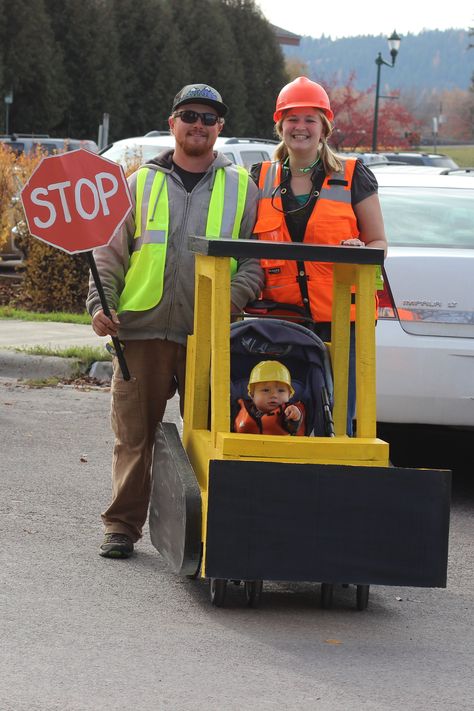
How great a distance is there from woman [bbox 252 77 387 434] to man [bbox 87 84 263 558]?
105 millimetres

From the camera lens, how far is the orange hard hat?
5.44m

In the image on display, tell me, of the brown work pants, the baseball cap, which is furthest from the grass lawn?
the baseball cap

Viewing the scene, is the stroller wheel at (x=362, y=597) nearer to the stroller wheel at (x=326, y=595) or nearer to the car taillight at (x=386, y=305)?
the stroller wheel at (x=326, y=595)

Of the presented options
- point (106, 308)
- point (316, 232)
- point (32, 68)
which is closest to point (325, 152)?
point (316, 232)

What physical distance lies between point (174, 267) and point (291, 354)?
61cm

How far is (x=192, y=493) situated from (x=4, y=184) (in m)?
10.1

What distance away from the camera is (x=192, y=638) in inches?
181

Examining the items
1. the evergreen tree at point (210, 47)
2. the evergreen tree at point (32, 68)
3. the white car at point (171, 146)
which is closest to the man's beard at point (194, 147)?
the white car at point (171, 146)

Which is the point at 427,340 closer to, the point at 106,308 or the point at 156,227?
the point at 156,227

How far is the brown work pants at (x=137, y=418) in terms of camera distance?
5.59 m

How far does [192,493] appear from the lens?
191 inches

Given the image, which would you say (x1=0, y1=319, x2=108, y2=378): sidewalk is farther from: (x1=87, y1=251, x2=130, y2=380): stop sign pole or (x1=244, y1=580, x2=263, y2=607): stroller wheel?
(x1=244, y1=580, x2=263, y2=607): stroller wheel

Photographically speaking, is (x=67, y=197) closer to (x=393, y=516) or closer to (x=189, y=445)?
(x=189, y=445)

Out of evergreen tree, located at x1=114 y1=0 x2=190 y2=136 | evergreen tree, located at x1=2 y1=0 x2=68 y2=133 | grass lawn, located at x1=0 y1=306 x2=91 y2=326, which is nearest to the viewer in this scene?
grass lawn, located at x1=0 y1=306 x2=91 y2=326
